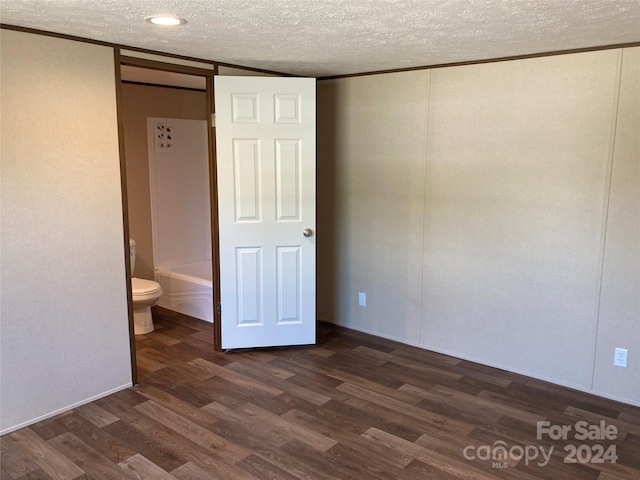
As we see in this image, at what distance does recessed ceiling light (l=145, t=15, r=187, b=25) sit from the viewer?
2.43 m

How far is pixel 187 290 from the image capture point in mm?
4828

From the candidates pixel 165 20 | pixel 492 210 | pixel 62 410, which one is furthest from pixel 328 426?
pixel 165 20

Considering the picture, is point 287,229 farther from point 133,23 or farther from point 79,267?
point 133,23

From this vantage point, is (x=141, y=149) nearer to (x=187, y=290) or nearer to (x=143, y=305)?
(x=187, y=290)

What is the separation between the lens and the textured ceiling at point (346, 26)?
7.28 ft

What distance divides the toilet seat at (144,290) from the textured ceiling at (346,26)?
1945 millimetres

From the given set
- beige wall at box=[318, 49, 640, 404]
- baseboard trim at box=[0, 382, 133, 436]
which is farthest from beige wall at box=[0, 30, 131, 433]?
beige wall at box=[318, 49, 640, 404]

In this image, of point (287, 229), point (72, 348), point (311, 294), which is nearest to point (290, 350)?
point (311, 294)

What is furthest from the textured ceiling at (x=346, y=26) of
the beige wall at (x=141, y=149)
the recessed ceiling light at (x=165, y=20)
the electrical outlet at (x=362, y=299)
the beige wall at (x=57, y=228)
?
the electrical outlet at (x=362, y=299)

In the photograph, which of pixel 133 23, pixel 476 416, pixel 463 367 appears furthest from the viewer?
pixel 463 367

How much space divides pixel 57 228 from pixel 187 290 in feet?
6.67

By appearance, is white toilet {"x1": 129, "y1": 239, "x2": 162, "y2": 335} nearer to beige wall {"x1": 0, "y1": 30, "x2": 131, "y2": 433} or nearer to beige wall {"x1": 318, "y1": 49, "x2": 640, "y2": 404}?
beige wall {"x1": 0, "y1": 30, "x2": 131, "y2": 433}

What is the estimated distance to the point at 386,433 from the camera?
9.31 ft

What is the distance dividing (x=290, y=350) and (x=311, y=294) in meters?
0.46
